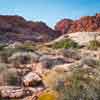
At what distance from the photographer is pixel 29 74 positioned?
51.2 ft

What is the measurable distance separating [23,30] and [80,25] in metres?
16.2

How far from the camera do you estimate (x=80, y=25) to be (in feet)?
277

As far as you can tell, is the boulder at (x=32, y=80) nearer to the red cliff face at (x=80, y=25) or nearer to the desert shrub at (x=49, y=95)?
the desert shrub at (x=49, y=95)

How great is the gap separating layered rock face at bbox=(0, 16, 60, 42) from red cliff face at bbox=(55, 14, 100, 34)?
3797 mm

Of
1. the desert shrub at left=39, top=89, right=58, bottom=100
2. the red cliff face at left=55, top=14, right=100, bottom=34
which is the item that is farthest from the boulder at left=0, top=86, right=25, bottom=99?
the red cliff face at left=55, top=14, right=100, bottom=34

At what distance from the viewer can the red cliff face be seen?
81.4 metres

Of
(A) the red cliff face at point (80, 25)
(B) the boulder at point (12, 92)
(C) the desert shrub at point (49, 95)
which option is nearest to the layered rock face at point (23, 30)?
(A) the red cliff face at point (80, 25)

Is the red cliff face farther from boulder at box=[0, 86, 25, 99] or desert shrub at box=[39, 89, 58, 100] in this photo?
desert shrub at box=[39, 89, 58, 100]

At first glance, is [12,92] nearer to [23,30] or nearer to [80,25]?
[23,30]

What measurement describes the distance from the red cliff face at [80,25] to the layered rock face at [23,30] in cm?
380

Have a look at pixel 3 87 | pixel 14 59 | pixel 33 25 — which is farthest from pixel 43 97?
pixel 33 25

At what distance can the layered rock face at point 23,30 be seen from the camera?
70.6 m

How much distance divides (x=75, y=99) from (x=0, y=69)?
675 centimetres

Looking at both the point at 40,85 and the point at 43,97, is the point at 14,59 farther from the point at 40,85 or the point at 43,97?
the point at 43,97
